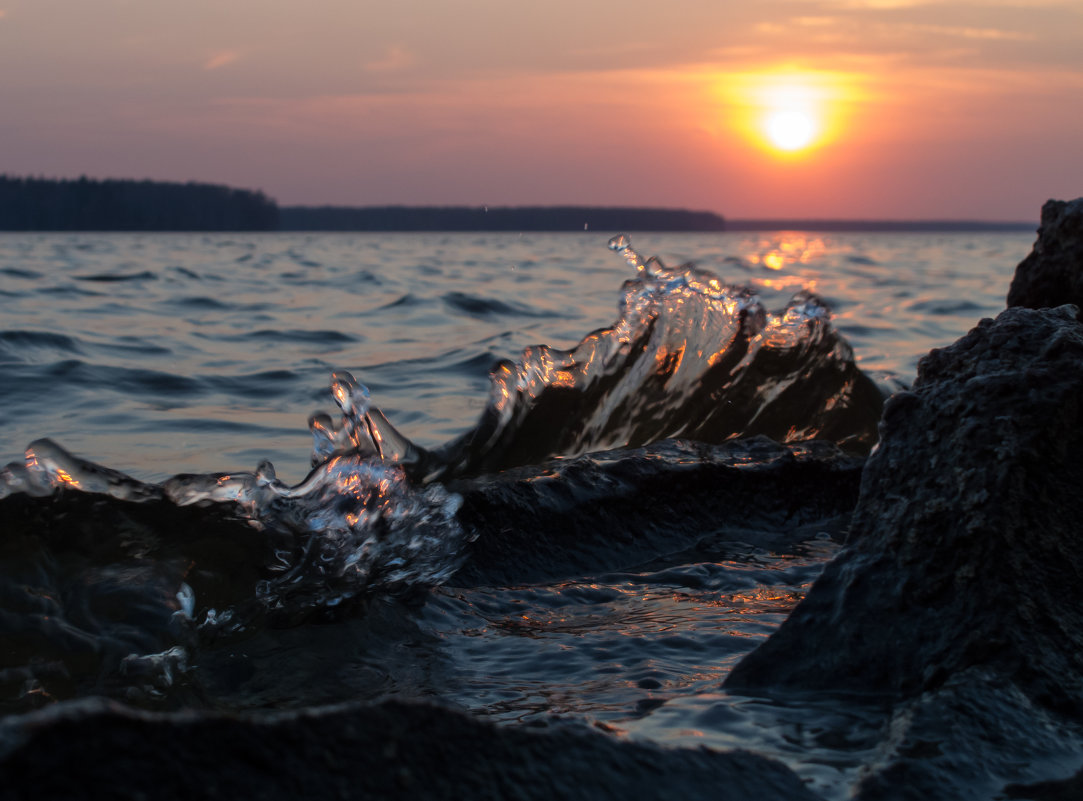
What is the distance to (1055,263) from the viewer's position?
352cm

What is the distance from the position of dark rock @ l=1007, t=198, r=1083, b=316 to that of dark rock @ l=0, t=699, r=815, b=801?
8.39ft

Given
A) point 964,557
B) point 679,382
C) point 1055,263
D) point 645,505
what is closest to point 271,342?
point 679,382

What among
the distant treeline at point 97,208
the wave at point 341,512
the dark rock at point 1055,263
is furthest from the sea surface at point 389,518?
the distant treeline at point 97,208

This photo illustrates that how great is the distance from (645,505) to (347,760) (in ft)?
7.37

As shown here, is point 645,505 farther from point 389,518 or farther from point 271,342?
point 271,342

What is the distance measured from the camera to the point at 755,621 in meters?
2.58

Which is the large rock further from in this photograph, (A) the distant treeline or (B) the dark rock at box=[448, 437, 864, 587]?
(A) the distant treeline

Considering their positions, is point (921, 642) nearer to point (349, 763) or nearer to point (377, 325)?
point (349, 763)

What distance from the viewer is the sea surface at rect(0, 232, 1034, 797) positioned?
216 cm

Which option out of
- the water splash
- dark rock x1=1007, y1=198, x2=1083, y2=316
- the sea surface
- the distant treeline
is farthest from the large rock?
the distant treeline

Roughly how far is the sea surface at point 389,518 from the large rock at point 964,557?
6.0 inches

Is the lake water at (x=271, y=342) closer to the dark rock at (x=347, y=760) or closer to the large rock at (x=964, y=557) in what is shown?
the large rock at (x=964, y=557)

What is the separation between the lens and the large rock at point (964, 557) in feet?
6.09

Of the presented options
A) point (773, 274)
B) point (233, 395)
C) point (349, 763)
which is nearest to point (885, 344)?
point (233, 395)
